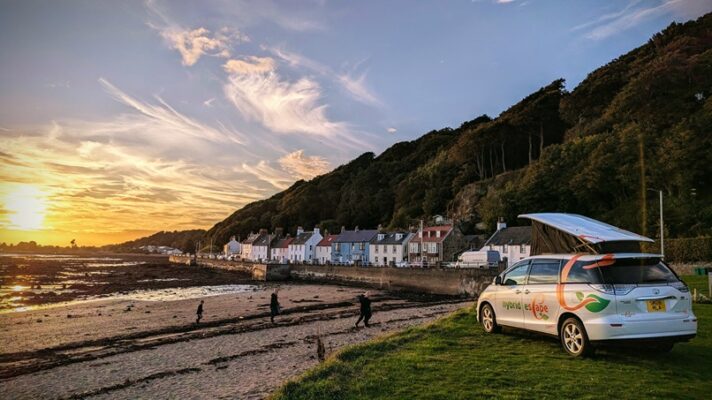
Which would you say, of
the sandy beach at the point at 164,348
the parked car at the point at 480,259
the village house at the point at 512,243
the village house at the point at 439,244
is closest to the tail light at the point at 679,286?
the sandy beach at the point at 164,348

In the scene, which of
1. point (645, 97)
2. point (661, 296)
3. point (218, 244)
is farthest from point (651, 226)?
point (218, 244)

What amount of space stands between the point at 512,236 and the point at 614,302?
48.6 metres

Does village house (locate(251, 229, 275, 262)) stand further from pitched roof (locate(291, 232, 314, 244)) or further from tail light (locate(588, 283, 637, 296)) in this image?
tail light (locate(588, 283, 637, 296))

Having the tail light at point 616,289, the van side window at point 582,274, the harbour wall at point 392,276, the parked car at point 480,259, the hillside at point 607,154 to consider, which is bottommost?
the harbour wall at point 392,276

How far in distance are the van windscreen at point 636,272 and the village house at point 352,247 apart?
2848 inches

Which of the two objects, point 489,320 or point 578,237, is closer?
point 578,237

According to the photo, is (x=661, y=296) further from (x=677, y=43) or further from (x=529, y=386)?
(x=677, y=43)

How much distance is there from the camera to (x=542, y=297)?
31.9ft

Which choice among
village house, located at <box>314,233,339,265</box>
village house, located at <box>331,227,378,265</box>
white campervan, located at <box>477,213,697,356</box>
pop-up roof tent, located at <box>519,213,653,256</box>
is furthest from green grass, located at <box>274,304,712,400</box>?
village house, located at <box>314,233,339,265</box>

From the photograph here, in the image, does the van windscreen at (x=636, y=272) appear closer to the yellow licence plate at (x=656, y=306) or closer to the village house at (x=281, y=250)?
the yellow licence plate at (x=656, y=306)

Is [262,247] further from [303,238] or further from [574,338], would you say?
[574,338]

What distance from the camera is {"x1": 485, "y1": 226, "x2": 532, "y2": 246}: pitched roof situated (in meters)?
52.6

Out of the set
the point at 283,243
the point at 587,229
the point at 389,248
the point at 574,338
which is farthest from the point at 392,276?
the point at 283,243

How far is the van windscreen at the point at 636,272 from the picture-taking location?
8.31m
